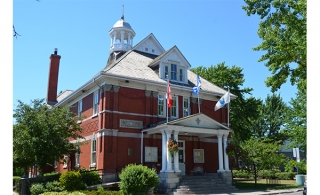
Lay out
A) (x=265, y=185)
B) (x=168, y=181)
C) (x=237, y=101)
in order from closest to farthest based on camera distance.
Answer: (x=168, y=181) < (x=265, y=185) < (x=237, y=101)

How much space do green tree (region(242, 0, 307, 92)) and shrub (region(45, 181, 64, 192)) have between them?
13235 millimetres

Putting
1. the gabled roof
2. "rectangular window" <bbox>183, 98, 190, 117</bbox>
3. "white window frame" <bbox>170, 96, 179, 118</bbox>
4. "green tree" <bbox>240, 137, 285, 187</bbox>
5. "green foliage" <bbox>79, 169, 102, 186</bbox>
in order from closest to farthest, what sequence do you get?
"green foliage" <bbox>79, 169, 102, 186</bbox>
"white window frame" <bbox>170, 96, 179, 118</bbox>
the gabled roof
"rectangular window" <bbox>183, 98, 190, 117</bbox>
"green tree" <bbox>240, 137, 285, 187</bbox>

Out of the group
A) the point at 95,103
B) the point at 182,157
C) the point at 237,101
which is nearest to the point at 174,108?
the point at 182,157

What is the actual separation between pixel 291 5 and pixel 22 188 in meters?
17.7

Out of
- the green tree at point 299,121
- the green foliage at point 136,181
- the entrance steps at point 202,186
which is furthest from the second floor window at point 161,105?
the green tree at point 299,121

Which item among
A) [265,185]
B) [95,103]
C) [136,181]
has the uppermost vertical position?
[95,103]

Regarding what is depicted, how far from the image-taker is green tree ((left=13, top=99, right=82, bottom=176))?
69.1 ft

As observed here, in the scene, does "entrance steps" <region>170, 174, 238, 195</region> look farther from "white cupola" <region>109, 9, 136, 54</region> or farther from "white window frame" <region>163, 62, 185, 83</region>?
"white cupola" <region>109, 9, 136, 54</region>

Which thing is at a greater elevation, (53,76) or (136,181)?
(53,76)

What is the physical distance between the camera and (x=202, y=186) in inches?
856

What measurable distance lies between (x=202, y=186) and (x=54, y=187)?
9327mm

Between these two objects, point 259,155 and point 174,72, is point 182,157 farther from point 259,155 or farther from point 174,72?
point 174,72

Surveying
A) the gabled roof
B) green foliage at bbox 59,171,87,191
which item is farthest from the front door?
green foliage at bbox 59,171,87,191

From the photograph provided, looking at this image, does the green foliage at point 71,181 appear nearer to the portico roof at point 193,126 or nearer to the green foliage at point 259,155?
the portico roof at point 193,126
